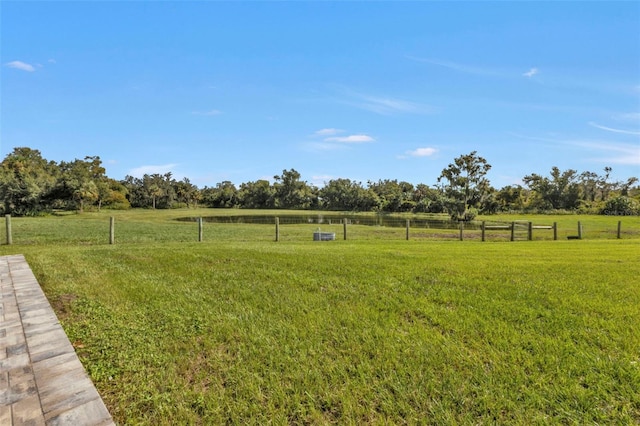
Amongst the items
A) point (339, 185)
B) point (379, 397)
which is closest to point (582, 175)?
point (339, 185)

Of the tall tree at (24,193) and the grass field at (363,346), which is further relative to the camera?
the tall tree at (24,193)

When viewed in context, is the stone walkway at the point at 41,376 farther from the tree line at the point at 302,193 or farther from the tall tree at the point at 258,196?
the tall tree at the point at 258,196

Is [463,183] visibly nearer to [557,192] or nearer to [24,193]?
[557,192]

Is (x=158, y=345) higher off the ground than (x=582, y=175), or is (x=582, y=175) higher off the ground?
(x=582, y=175)

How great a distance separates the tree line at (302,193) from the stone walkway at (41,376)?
4592cm

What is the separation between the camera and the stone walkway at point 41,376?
2256mm

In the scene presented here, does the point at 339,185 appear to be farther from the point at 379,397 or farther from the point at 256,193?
the point at 379,397

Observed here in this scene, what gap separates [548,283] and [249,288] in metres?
4.58

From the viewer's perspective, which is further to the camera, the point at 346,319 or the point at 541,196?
the point at 541,196

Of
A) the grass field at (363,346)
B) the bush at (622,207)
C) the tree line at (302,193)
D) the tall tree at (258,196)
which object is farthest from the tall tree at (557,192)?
the grass field at (363,346)

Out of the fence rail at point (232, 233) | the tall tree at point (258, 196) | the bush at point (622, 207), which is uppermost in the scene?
the tall tree at point (258, 196)

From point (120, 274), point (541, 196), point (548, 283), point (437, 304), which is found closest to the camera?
point (437, 304)

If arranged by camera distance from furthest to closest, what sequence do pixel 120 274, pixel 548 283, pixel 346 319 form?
pixel 120 274 → pixel 548 283 → pixel 346 319

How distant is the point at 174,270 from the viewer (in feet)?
21.6
